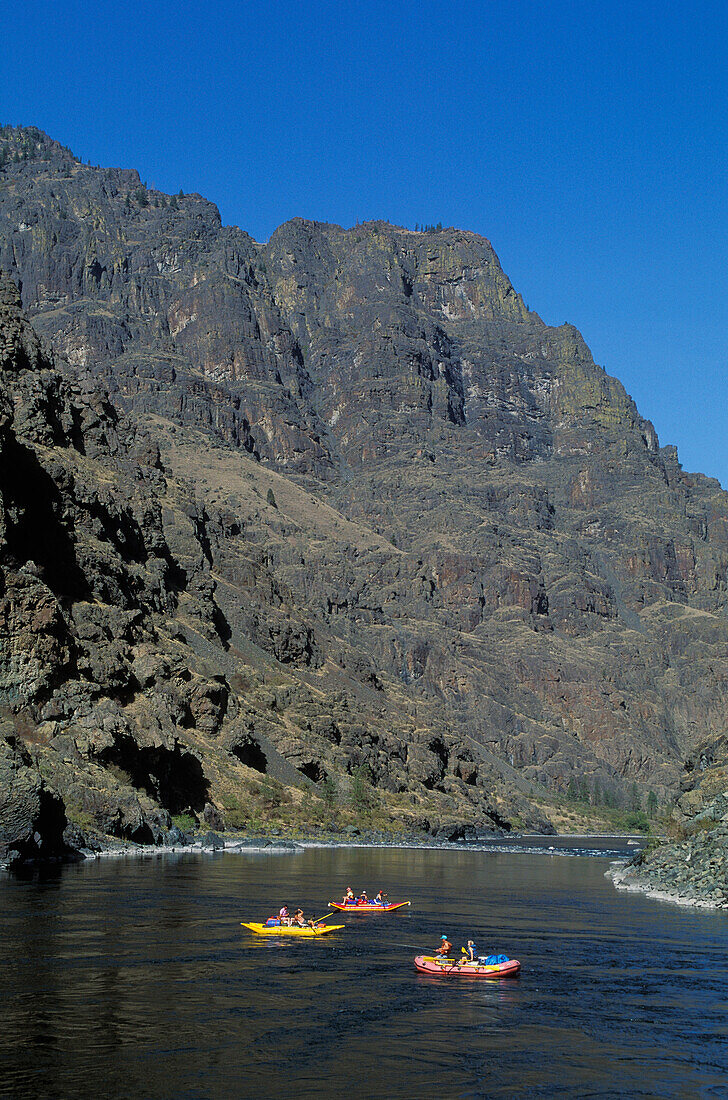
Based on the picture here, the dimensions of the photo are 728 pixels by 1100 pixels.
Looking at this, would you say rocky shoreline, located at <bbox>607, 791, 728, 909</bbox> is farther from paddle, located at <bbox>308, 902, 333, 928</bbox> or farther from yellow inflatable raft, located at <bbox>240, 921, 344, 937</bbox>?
yellow inflatable raft, located at <bbox>240, 921, 344, 937</bbox>

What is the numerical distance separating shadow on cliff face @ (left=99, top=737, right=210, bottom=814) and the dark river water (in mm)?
33816

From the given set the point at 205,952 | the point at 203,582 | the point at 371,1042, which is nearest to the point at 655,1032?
the point at 371,1042

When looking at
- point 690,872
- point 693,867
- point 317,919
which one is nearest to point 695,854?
point 693,867

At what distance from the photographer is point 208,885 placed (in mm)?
72812

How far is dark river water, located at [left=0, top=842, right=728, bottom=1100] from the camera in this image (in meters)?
31.2

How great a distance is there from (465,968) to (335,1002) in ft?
26.7

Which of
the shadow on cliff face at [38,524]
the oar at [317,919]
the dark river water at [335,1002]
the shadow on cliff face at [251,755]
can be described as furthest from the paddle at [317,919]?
the shadow on cliff face at [251,755]

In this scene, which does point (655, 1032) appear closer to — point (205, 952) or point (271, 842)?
point (205, 952)

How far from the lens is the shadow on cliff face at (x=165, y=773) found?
104812 mm

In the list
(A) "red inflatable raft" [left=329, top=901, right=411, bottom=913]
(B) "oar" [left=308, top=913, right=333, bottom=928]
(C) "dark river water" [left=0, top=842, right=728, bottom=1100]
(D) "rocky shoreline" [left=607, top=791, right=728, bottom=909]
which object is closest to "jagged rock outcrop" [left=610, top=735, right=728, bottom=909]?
(D) "rocky shoreline" [left=607, top=791, right=728, bottom=909]

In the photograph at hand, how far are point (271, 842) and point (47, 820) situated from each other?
142ft

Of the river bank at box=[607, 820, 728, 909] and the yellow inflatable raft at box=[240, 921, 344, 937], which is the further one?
the river bank at box=[607, 820, 728, 909]

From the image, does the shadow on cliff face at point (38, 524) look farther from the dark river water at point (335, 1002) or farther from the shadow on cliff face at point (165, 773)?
the dark river water at point (335, 1002)

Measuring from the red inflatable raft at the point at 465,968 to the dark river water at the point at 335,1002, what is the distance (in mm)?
756
